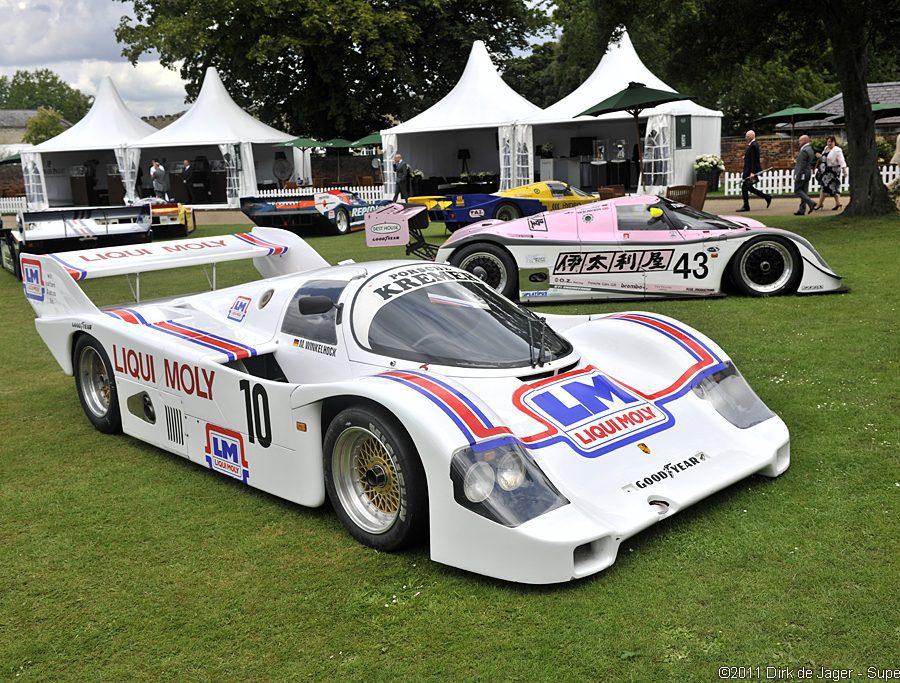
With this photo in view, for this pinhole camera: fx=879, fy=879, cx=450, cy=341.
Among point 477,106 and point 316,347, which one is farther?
point 477,106

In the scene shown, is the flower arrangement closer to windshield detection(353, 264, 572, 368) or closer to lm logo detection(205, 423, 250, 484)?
windshield detection(353, 264, 572, 368)

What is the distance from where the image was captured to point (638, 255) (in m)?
10.1

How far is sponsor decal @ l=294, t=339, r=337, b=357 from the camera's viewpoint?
5.11 meters

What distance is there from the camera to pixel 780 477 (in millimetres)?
4789

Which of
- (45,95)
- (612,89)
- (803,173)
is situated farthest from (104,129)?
(45,95)

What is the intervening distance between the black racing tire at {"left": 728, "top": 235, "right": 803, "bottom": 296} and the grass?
14.2 ft

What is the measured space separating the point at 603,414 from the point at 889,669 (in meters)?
1.79

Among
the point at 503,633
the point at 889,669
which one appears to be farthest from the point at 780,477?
the point at 503,633

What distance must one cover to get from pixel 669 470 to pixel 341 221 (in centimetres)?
1760

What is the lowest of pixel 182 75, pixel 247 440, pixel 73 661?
pixel 73 661

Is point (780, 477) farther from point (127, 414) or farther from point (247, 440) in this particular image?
point (127, 414)

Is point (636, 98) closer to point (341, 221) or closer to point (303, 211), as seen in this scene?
point (341, 221)

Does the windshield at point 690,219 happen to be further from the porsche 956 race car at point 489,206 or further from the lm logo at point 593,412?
the porsche 956 race car at point 489,206

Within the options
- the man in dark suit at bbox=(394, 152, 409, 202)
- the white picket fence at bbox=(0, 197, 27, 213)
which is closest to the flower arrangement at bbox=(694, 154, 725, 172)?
the man in dark suit at bbox=(394, 152, 409, 202)
